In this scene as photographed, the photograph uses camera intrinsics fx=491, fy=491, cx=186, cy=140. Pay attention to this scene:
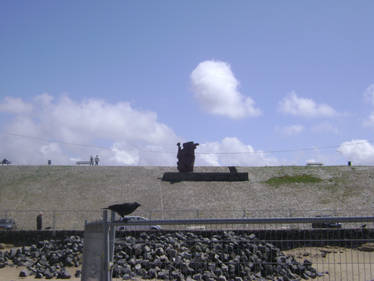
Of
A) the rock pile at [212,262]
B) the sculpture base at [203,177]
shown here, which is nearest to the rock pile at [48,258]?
the rock pile at [212,262]

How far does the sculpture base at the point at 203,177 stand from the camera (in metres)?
45.9

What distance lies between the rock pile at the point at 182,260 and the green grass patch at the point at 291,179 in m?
25.2

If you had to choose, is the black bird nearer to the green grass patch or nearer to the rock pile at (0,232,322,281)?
the rock pile at (0,232,322,281)

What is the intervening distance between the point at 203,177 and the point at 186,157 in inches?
99.3

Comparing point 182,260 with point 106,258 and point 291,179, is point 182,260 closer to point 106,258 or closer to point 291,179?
point 106,258

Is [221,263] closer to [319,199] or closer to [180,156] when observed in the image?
[319,199]

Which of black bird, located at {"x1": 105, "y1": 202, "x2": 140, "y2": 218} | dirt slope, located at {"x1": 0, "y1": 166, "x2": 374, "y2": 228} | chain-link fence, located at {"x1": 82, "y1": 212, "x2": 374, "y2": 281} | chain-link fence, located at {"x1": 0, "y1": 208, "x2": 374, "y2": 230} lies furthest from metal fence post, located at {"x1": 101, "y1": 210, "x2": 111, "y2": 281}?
chain-link fence, located at {"x1": 0, "y1": 208, "x2": 374, "y2": 230}

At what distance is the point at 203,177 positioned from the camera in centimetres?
4609

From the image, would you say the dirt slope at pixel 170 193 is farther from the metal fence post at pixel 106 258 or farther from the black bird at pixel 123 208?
the metal fence post at pixel 106 258

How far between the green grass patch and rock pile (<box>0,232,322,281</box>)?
25158mm

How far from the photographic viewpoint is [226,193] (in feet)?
138

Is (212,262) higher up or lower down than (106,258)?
lower down

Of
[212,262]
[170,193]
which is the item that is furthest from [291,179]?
[212,262]

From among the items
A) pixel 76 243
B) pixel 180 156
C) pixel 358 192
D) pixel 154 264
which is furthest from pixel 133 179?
pixel 154 264
